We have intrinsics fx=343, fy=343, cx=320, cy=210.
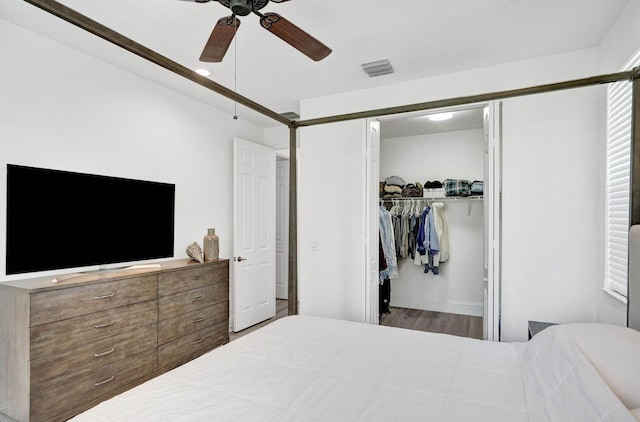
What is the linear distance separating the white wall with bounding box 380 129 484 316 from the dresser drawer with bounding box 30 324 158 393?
340cm

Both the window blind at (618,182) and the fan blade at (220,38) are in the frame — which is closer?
the fan blade at (220,38)

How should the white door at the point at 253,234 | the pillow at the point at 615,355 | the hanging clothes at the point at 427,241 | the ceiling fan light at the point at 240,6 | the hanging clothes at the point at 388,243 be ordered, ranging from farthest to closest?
1. the hanging clothes at the point at 427,241
2. the hanging clothes at the point at 388,243
3. the white door at the point at 253,234
4. the ceiling fan light at the point at 240,6
5. the pillow at the point at 615,355

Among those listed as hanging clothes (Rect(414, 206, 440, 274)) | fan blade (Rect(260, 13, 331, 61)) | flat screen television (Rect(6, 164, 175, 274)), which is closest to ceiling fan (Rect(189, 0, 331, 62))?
fan blade (Rect(260, 13, 331, 61))

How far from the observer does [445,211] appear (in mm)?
4688

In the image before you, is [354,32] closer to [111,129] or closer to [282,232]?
[111,129]

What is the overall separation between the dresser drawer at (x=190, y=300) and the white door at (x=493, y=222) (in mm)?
2354

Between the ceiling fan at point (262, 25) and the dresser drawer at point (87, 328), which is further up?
the ceiling fan at point (262, 25)

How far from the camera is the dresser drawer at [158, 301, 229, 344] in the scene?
2.77 metres

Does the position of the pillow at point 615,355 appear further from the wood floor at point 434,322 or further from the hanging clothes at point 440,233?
the hanging clothes at point 440,233

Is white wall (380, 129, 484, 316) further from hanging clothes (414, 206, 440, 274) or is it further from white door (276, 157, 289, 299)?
white door (276, 157, 289, 299)

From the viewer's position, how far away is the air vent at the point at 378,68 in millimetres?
2801

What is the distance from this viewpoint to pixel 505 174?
2.75 m

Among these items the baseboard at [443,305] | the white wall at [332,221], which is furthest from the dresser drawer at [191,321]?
the baseboard at [443,305]

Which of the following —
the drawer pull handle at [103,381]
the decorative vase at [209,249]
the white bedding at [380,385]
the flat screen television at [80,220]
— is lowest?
the drawer pull handle at [103,381]
